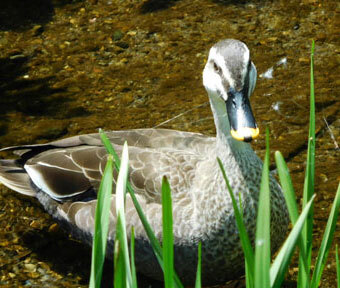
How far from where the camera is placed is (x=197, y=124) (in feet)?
18.1

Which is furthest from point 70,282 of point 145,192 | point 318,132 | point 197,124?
point 318,132

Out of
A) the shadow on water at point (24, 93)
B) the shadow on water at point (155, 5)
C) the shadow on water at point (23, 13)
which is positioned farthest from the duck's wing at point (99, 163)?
the shadow on water at point (155, 5)

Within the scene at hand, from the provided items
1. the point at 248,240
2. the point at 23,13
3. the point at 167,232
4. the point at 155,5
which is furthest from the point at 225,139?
the point at 23,13

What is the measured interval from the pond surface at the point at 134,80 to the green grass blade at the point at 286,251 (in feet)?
6.48

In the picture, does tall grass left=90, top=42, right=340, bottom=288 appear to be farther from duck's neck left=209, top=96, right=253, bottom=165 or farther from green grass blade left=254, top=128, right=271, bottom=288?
duck's neck left=209, top=96, right=253, bottom=165

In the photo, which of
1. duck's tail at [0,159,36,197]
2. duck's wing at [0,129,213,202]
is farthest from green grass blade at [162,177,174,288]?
duck's tail at [0,159,36,197]

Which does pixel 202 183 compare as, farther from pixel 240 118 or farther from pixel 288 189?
pixel 288 189

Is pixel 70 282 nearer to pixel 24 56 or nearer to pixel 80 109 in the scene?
pixel 80 109

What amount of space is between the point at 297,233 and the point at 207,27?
4880 millimetres

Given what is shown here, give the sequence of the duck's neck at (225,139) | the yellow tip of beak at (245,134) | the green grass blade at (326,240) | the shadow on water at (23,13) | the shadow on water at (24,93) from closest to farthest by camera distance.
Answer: the green grass blade at (326,240), the yellow tip of beak at (245,134), the duck's neck at (225,139), the shadow on water at (24,93), the shadow on water at (23,13)

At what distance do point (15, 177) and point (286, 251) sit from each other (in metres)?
3.14

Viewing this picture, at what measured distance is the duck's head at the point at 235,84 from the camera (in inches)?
129

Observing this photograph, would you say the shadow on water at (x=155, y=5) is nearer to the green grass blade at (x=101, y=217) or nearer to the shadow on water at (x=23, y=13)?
the shadow on water at (x=23, y=13)

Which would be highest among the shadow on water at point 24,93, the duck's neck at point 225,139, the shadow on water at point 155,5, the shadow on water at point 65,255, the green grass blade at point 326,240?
the green grass blade at point 326,240
